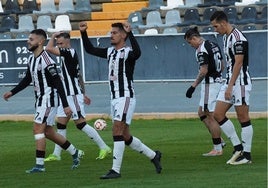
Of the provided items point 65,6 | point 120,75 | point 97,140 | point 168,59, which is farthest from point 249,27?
point 120,75

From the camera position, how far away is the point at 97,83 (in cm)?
2786

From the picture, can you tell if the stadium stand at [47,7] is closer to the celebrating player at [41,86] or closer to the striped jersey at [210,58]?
the striped jersey at [210,58]

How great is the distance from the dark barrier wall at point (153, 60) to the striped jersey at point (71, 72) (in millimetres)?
11545

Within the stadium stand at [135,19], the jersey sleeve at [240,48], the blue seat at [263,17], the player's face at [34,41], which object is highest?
the player's face at [34,41]

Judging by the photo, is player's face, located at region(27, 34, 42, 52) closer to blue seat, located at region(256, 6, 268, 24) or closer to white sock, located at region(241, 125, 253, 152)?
white sock, located at region(241, 125, 253, 152)

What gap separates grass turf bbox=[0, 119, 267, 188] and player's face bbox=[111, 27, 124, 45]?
67.5 inches

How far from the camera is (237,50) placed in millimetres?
13680

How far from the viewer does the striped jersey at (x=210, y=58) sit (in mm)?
15328

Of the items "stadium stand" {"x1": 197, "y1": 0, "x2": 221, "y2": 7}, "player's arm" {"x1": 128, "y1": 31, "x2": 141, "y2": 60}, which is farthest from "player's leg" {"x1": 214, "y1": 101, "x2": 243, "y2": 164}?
"stadium stand" {"x1": 197, "y1": 0, "x2": 221, "y2": 7}

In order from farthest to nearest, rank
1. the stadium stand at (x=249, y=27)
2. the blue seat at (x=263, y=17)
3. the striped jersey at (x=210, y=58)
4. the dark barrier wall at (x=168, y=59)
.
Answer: the blue seat at (x=263, y=17) → the stadium stand at (x=249, y=27) → the dark barrier wall at (x=168, y=59) → the striped jersey at (x=210, y=58)

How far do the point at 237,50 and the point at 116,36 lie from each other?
5.88ft

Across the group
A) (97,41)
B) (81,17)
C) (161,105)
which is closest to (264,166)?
(161,105)

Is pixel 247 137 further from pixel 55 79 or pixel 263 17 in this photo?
pixel 263 17

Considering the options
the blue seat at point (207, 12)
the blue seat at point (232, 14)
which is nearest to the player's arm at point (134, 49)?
the blue seat at point (232, 14)
